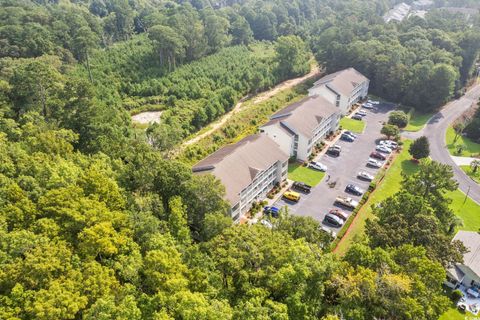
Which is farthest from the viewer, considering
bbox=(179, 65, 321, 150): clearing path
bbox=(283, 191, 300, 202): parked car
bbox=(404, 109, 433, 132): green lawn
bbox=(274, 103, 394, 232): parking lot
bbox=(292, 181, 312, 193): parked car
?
bbox=(404, 109, 433, 132): green lawn

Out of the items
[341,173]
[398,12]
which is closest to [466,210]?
[341,173]

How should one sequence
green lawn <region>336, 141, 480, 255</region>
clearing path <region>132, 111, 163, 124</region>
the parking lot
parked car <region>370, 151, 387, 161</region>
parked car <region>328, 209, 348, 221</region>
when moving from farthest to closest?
1. clearing path <region>132, 111, 163, 124</region>
2. parked car <region>370, 151, 387, 161</region>
3. the parking lot
4. parked car <region>328, 209, 348, 221</region>
5. green lawn <region>336, 141, 480, 255</region>

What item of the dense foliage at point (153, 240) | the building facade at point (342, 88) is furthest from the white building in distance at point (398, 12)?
the dense foliage at point (153, 240)

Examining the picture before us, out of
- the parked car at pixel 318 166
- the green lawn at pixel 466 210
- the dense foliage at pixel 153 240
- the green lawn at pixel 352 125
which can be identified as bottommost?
the green lawn at pixel 352 125

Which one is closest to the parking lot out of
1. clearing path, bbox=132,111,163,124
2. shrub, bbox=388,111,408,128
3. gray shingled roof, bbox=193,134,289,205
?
shrub, bbox=388,111,408,128

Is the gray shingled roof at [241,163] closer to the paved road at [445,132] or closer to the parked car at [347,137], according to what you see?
the parked car at [347,137]

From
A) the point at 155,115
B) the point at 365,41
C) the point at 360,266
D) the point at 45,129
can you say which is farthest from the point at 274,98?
the point at 360,266

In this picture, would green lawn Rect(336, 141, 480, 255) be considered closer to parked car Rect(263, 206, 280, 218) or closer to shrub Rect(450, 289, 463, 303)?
parked car Rect(263, 206, 280, 218)
